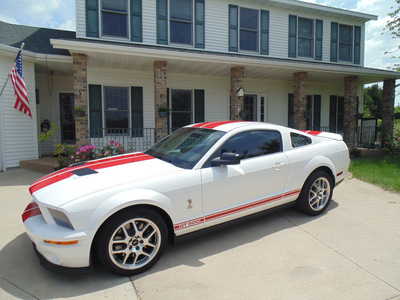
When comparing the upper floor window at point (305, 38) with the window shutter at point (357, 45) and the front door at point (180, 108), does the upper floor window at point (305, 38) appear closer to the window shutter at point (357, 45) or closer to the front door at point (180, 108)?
the window shutter at point (357, 45)

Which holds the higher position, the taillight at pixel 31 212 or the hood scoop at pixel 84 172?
the hood scoop at pixel 84 172

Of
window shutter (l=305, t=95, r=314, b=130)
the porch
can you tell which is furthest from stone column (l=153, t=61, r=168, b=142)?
window shutter (l=305, t=95, r=314, b=130)

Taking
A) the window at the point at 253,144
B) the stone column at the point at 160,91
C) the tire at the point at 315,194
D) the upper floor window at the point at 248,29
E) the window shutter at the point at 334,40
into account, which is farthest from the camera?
the window shutter at the point at 334,40

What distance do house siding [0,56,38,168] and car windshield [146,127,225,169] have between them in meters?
6.15

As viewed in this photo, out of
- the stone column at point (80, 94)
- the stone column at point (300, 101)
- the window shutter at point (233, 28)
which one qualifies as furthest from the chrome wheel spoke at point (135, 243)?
the window shutter at point (233, 28)

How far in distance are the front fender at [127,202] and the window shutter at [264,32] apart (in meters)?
9.84

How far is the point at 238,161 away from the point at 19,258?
2.67 metres

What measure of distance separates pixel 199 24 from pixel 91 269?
9.59 meters

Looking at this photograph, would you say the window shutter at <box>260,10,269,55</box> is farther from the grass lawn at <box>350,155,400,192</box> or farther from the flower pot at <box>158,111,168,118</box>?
the grass lawn at <box>350,155,400,192</box>

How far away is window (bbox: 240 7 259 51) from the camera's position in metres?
10.6

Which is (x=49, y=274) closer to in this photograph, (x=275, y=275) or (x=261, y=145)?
(x=275, y=275)

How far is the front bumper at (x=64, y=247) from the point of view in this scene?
225cm

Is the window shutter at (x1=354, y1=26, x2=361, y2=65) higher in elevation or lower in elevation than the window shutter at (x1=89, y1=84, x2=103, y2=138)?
higher

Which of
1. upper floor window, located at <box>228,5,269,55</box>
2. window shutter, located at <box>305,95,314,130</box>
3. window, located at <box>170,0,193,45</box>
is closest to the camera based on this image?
window, located at <box>170,0,193,45</box>
